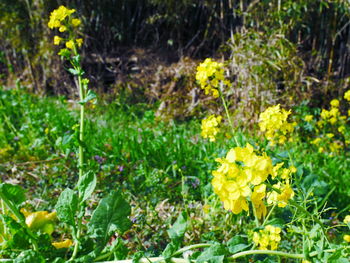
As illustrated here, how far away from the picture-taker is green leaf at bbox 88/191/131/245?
127 centimetres

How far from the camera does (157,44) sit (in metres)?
4.52

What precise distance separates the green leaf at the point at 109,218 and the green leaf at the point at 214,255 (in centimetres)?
36

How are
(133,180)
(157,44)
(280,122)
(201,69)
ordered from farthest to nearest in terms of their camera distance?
(157,44)
(133,180)
(201,69)
(280,122)

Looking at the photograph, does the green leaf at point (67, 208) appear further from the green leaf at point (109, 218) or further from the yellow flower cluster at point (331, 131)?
the yellow flower cluster at point (331, 131)

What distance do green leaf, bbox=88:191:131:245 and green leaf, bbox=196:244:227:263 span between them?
355 mm

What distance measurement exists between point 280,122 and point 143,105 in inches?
101

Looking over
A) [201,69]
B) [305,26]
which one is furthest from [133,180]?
[305,26]

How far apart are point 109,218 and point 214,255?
417 millimetres

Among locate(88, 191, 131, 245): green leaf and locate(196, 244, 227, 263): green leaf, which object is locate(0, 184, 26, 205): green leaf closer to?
locate(88, 191, 131, 245): green leaf

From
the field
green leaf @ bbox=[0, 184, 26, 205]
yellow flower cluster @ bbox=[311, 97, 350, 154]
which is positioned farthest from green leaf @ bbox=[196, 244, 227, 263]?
yellow flower cluster @ bbox=[311, 97, 350, 154]

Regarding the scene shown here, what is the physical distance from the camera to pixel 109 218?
1.28 metres

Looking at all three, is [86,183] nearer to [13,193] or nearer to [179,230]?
[13,193]

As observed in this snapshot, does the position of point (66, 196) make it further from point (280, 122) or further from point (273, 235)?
point (280, 122)

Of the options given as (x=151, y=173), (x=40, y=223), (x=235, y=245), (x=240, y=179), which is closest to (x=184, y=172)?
(x=151, y=173)
